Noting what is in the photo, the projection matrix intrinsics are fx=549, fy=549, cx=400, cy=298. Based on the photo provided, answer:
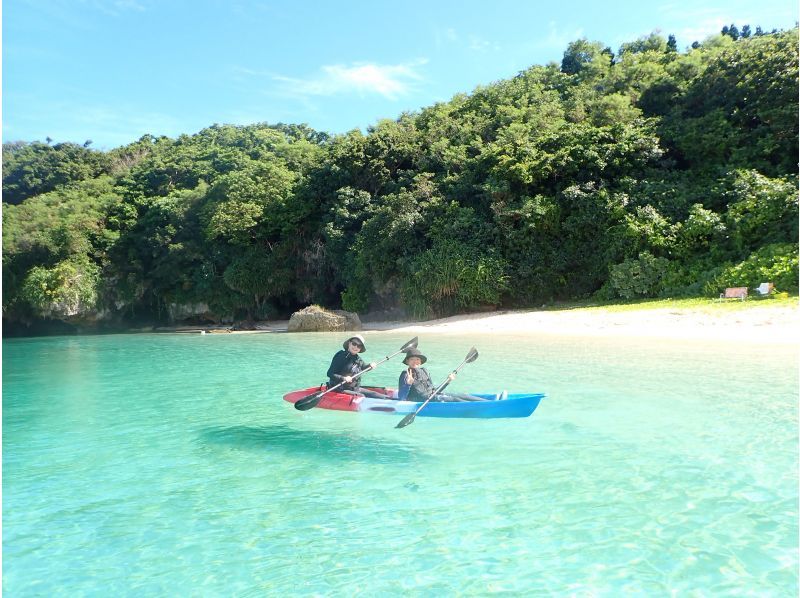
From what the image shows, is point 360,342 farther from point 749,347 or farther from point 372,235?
point 372,235

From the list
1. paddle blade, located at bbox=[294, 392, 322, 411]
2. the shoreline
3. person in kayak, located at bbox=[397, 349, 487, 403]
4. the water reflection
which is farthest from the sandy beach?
paddle blade, located at bbox=[294, 392, 322, 411]

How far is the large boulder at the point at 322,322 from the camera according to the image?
2323 centimetres

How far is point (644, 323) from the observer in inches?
639

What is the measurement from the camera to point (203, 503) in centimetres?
505

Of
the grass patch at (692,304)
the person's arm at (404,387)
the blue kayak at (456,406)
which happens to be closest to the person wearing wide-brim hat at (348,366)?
the blue kayak at (456,406)

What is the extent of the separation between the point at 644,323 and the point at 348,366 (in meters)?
11.2

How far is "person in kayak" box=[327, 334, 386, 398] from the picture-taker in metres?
8.09

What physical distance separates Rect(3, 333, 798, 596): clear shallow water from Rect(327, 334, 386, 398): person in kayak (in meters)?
0.49

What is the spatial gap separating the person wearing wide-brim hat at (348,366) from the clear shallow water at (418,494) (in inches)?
20.2

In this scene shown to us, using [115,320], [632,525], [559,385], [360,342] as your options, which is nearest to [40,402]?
[360,342]

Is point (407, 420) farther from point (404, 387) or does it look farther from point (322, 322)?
point (322, 322)

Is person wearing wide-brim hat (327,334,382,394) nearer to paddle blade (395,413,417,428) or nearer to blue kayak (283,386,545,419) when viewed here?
blue kayak (283,386,545,419)

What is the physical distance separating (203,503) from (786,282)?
681 inches

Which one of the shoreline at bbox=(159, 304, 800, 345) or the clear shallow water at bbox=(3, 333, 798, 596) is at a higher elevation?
the shoreline at bbox=(159, 304, 800, 345)
